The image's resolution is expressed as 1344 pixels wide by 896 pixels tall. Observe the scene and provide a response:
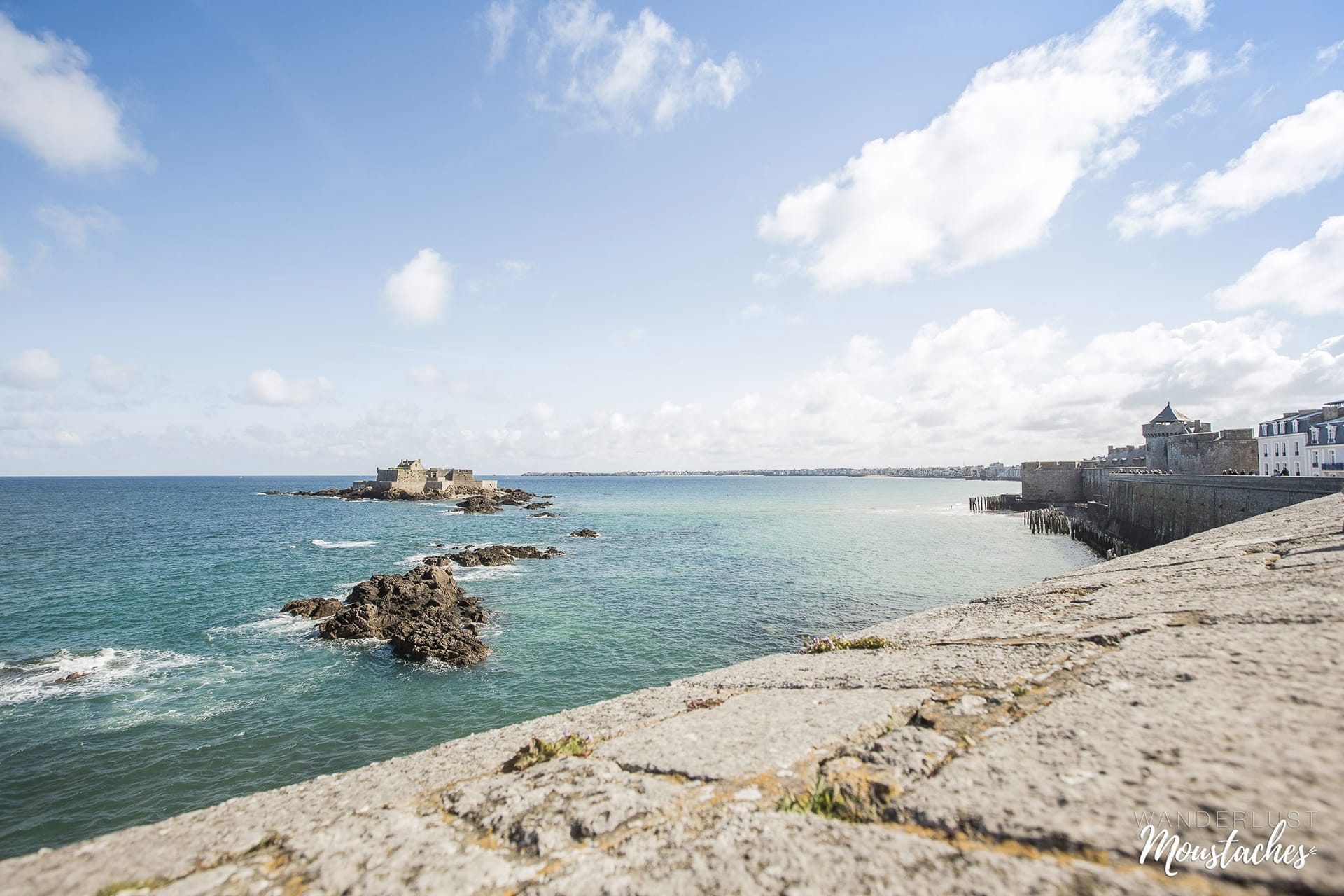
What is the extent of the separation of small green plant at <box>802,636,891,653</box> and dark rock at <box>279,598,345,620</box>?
71.3 ft

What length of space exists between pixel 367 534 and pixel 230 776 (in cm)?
4802

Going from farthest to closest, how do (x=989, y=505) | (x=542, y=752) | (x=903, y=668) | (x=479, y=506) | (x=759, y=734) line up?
1. (x=479, y=506)
2. (x=989, y=505)
3. (x=903, y=668)
4. (x=542, y=752)
5. (x=759, y=734)

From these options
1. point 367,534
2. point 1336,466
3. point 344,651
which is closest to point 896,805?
point 344,651

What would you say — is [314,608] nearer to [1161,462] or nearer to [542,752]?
[542,752]

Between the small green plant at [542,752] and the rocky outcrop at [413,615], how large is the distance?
14.1 meters

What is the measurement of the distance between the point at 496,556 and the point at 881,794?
37825 mm

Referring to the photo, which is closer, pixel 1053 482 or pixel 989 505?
pixel 1053 482

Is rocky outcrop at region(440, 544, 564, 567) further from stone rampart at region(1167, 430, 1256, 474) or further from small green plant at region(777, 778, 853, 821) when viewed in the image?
stone rampart at region(1167, 430, 1256, 474)

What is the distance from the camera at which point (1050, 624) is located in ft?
31.2

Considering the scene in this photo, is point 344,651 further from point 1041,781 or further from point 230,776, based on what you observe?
point 1041,781

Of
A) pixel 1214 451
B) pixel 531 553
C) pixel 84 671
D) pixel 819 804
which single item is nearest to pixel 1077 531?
pixel 1214 451

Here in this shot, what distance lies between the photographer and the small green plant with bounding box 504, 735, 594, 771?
5996 mm

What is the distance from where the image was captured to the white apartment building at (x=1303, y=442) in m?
50.1

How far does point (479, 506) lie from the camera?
84.0 meters
